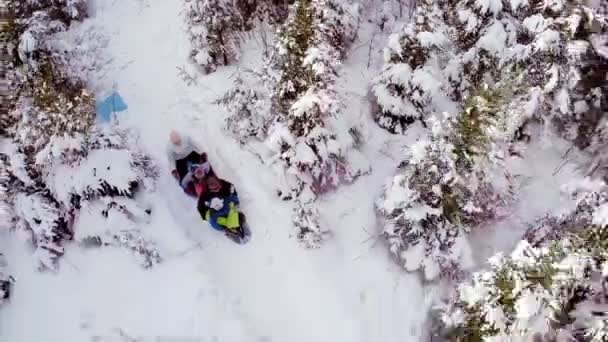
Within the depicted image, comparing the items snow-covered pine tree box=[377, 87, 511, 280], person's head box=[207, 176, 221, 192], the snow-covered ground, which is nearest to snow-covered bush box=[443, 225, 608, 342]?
snow-covered pine tree box=[377, 87, 511, 280]

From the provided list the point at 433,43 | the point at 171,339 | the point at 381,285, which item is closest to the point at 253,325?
the point at 171,339

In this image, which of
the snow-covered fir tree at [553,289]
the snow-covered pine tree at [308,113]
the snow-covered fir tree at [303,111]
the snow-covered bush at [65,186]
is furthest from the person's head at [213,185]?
the snow-covered fir tree at [553,289]

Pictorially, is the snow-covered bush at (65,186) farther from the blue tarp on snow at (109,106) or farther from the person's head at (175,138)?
the blue tarp on snow at (109,106)

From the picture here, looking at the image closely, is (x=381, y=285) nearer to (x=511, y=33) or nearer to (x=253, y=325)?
(x=253, y=325)

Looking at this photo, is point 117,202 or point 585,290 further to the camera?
point 117,202

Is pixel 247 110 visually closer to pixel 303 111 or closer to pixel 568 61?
pixel 303 111
